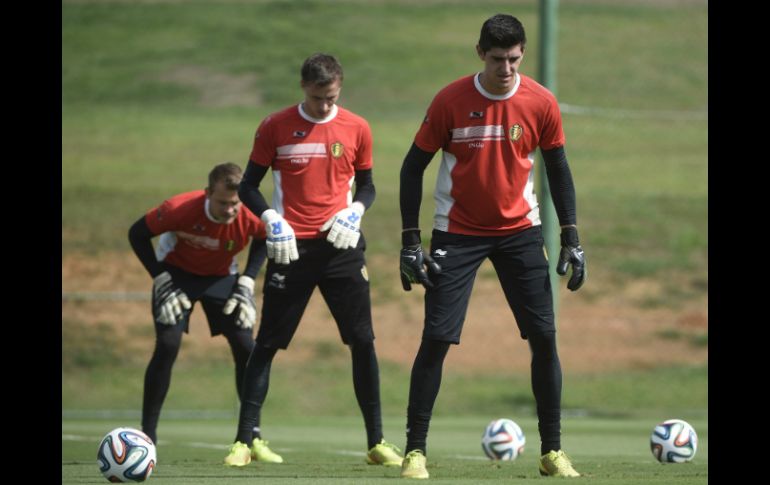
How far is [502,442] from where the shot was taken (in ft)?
30.5

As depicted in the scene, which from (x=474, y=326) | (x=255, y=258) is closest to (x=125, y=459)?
(x=255, y=258)

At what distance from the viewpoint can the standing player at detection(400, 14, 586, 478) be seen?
7.42 metres

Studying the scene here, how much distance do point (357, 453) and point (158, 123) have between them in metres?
30.8

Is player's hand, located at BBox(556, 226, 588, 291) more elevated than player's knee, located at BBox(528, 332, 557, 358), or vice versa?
player's hand, located at BBox(556, 226, 588, 291)

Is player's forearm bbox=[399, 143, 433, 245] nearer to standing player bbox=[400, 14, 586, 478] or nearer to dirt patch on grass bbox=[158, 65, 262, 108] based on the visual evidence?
standing player bbox=[400, 14, 586, 478]

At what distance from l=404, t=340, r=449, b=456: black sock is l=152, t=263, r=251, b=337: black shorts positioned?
8.65 feet

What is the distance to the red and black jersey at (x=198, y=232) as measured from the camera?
985 cm

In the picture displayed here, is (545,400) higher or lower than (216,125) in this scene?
lower

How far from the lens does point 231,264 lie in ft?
33.6

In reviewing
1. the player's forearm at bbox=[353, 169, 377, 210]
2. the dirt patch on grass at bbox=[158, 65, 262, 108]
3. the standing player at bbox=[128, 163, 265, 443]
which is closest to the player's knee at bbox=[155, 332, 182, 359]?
the standing player at bbox=[128, 163, 265, 443]

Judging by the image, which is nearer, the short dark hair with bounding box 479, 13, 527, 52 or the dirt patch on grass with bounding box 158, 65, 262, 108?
the short dark hair with bounding box 479, 13, 527, 52

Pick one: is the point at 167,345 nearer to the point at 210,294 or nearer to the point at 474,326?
the point at 210,294
